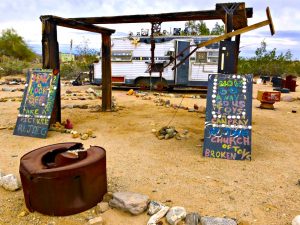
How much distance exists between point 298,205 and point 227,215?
89 cm

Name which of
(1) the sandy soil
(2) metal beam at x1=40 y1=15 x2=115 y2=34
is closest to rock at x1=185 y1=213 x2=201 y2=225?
(1) the sandy soil

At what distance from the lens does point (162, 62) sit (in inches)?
568

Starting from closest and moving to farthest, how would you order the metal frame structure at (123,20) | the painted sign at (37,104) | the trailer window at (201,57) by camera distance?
the metal frame structure at (123,20) < the painted sign at (37,104) < the trailer window at (201,57)

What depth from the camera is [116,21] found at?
26.0ft

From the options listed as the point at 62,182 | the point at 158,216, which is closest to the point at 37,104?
the point at 62,182

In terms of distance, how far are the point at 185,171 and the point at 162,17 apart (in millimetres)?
4308

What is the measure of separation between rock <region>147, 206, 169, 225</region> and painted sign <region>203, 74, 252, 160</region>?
2.07 metres

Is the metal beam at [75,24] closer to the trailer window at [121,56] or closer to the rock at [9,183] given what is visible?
the rock at [9,183]

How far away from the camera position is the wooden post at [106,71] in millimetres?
9266

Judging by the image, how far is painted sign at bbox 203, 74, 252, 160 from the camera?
510 centimetres

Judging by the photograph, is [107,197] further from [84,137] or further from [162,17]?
[162,17]

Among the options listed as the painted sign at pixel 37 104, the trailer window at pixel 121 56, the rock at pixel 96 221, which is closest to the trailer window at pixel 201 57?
the trailer window at pixel 121 56

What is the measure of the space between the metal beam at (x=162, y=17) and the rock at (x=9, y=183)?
5.13 metres

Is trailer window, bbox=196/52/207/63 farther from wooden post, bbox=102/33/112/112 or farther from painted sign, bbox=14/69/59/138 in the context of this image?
painted sign, bbox=14/69/59/138
